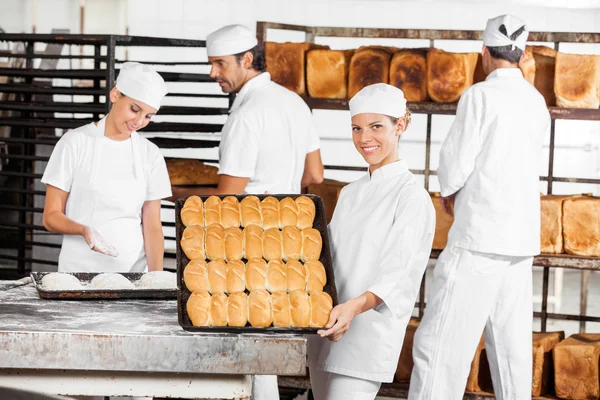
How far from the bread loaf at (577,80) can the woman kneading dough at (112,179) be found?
6.48ft

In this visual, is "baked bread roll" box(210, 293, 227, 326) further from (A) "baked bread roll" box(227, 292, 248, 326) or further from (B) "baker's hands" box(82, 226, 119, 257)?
(B) "baker's hands" box(82, 226, 119, 257)

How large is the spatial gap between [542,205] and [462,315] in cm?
87

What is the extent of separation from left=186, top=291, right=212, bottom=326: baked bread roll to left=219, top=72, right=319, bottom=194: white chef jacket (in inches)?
56.2

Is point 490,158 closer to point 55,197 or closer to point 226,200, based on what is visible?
point 226,200

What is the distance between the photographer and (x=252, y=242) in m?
2.37

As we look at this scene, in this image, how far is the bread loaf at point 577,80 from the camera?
13.1 feet

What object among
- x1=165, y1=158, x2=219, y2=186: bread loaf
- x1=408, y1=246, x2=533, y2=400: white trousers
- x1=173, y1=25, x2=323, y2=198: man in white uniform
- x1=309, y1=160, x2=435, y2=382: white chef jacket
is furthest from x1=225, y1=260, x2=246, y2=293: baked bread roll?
x1=165, y1=158, x2=219, y2=186: bread loaf

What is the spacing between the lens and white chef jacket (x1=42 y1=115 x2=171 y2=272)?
302 cm

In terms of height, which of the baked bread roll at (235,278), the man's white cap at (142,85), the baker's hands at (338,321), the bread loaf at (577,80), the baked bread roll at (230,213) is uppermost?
the bread loaf at (577,80)

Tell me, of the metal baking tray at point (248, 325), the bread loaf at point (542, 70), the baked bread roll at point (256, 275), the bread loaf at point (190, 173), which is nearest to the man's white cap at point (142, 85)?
the metal baking tray at point (248, 325)

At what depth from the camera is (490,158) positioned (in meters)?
3.46

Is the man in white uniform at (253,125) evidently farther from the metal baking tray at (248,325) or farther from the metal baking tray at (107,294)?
the metal baking tray at (107,294)

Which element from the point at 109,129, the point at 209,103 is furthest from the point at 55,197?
the point at 209,103

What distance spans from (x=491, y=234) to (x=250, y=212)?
1343 mm
